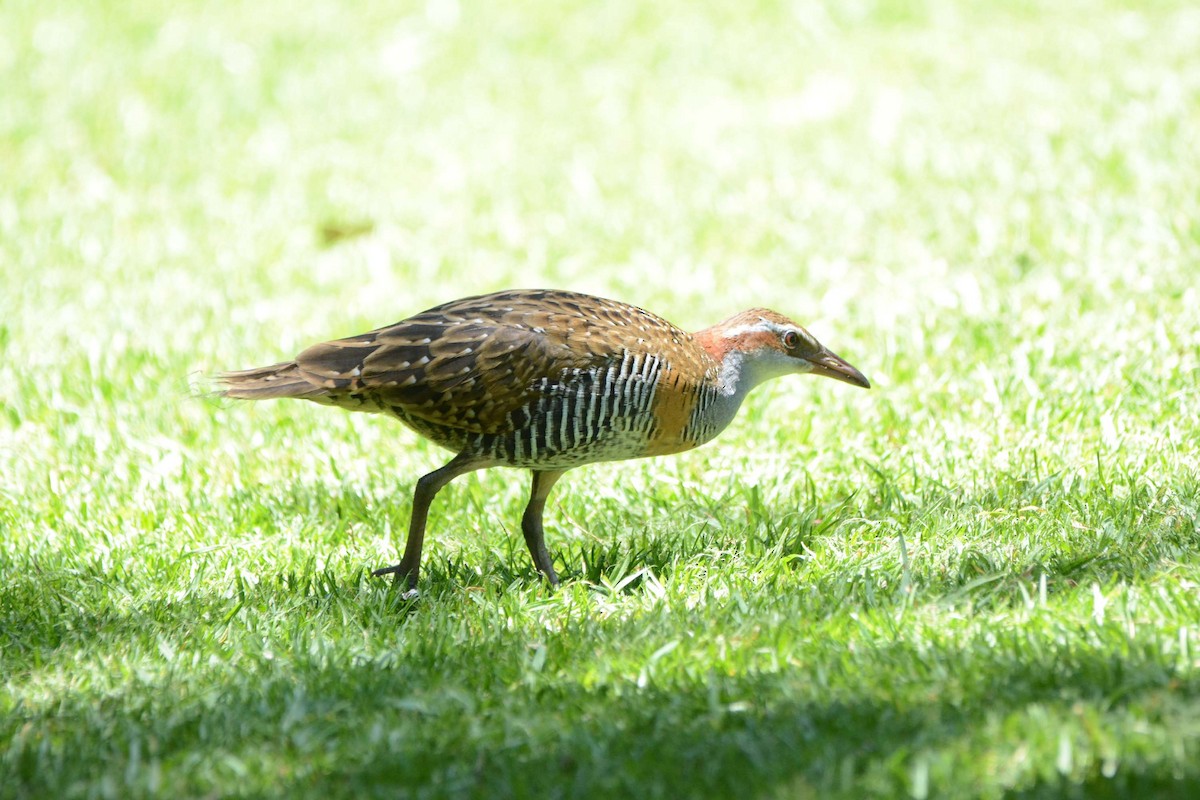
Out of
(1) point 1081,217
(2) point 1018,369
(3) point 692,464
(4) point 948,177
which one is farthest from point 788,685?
(4) point 948,177

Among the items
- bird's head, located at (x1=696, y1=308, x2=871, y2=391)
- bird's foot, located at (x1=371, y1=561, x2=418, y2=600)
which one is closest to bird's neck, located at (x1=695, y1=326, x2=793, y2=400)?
bird's head, located at (x1=696, y1=308, x2=871, y2=391)

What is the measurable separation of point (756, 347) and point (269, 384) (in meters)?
1.74

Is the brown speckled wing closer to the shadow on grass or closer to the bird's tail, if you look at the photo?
the bird's tail

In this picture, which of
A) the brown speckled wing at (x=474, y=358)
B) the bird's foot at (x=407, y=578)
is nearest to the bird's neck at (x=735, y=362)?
the brown speckled wing at (x=474, y=358)

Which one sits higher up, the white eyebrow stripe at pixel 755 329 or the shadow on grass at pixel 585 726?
the white eyebrow stripe at pixel 755 329

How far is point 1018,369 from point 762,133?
4274mm

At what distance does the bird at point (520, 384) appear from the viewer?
467 cm

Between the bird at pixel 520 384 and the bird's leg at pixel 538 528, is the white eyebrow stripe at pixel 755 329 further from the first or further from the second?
the bird's leg at pixel 538 528

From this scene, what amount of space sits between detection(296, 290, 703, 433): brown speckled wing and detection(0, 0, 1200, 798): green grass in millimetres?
590

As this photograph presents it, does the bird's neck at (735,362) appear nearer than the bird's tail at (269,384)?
No

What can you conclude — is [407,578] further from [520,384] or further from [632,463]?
[632,463]

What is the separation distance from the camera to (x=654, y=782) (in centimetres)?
330

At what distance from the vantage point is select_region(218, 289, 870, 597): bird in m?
4.67

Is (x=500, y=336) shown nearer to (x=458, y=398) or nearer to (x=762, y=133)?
(x=458, y=398)
